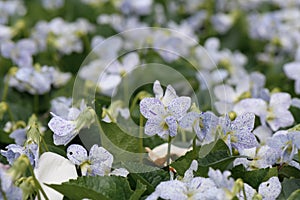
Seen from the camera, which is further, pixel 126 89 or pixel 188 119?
pixel 126 89

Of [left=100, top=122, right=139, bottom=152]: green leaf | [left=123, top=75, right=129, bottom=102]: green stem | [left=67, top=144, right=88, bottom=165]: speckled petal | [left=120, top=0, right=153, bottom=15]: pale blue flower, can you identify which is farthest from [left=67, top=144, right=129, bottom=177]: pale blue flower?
[left=120, top=0, right=153, bottom=15]: pale blue flower

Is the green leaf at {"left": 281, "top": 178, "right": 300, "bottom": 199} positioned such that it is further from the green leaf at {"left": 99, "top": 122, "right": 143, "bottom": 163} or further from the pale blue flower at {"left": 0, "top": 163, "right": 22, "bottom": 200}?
the pale blue flower at {"left": 0, "top": 163, "right": 22, "bottom": 200}

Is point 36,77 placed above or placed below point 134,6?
below

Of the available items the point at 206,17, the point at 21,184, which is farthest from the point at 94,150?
the point at 206,17

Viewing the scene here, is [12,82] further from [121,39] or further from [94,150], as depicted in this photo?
[94,150]

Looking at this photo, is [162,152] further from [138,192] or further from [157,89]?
[138,192]

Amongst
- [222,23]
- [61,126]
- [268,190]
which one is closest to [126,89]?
[61,126]

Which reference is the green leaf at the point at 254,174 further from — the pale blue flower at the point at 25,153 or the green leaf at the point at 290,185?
the pale blue flower at the point at 25,153
